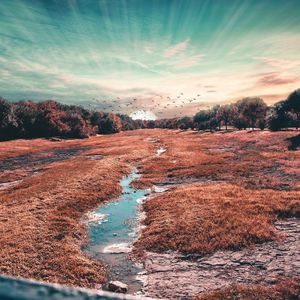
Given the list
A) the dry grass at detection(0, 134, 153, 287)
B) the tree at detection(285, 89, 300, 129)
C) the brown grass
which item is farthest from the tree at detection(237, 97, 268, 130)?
the dry grass at detection(0, 134, 153, 287)

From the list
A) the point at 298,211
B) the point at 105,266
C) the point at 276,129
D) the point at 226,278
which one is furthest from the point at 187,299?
the point at 276,129

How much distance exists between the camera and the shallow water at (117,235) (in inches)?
765

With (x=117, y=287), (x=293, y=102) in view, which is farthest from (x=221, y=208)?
(x=293, y=102)

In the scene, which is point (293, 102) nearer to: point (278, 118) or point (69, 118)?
point (278, 118)

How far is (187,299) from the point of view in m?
16.0

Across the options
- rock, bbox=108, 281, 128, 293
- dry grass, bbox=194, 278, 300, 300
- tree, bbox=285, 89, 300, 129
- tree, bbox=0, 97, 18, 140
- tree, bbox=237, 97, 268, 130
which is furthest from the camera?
tree, bbox=237, 97, 268, 130

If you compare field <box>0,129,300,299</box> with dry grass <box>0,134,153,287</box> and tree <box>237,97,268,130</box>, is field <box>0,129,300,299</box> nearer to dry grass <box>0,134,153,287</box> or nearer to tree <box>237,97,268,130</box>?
dry grass <box>0,134,153,287</box>

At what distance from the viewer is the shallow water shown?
63.8 ft

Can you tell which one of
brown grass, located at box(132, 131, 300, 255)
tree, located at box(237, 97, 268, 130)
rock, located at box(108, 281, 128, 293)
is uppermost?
tree, located at box(237, 97, 268, 130)

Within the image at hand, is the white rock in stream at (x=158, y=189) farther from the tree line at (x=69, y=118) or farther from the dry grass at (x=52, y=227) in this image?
the tree line at (x=69, y=118)

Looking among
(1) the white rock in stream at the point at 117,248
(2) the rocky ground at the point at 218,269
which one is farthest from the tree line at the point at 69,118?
(1) the white rock in stream at the point at 117,248

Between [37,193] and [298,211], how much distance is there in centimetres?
2905

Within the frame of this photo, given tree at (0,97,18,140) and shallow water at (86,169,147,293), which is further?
tree at (0,97,18,140)

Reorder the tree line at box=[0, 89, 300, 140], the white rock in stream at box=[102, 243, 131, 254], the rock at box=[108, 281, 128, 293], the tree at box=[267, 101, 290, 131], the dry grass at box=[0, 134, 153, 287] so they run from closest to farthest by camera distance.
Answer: the rock at box=[108, 281, 128, 293], the dry grass at box=[0, 134, 153, 287], the white rock in stream at box=[102, 243, 131, 254], the tree at box=[267, 101, 290, 131], the tree line at box=[0, 89, 300, 140]
